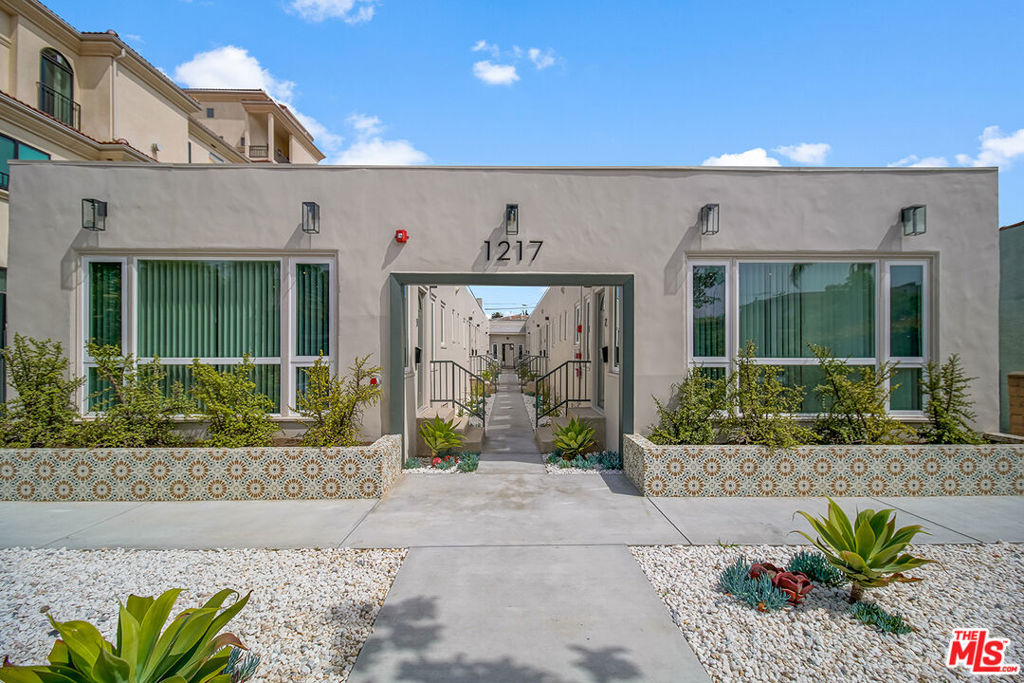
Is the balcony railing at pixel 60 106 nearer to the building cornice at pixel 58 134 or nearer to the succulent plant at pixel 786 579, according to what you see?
the building cornice at pixel 58 134

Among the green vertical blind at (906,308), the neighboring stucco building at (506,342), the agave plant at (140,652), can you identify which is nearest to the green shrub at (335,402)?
the agave plant at (140,652)

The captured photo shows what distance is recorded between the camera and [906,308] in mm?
6438

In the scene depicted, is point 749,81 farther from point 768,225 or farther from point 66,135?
point 66,135

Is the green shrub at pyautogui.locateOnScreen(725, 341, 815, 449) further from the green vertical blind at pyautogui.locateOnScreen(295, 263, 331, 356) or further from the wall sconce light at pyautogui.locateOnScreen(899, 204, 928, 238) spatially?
the green vertical blind at pyautogui.locateOnScreen(295, 263, 331, 356)

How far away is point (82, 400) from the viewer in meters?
6.21

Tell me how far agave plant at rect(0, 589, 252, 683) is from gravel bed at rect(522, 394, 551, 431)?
7.35m

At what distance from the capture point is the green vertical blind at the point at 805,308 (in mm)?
6438

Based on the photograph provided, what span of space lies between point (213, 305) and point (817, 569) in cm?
675

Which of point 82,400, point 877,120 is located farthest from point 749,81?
point 82,400

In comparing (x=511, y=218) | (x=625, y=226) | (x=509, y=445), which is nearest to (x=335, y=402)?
(x=511, y=218)

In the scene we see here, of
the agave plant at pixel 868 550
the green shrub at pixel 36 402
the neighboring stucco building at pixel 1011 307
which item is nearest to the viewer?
the agave plant at pixel 868 550

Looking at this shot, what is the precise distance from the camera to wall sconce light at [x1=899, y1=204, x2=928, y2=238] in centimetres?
623

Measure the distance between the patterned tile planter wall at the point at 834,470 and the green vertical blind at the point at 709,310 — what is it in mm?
1401

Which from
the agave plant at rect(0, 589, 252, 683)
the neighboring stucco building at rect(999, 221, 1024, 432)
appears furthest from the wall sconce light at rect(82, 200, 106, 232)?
the neighboring stucco building at rect(999, 221, 1024, 432)
